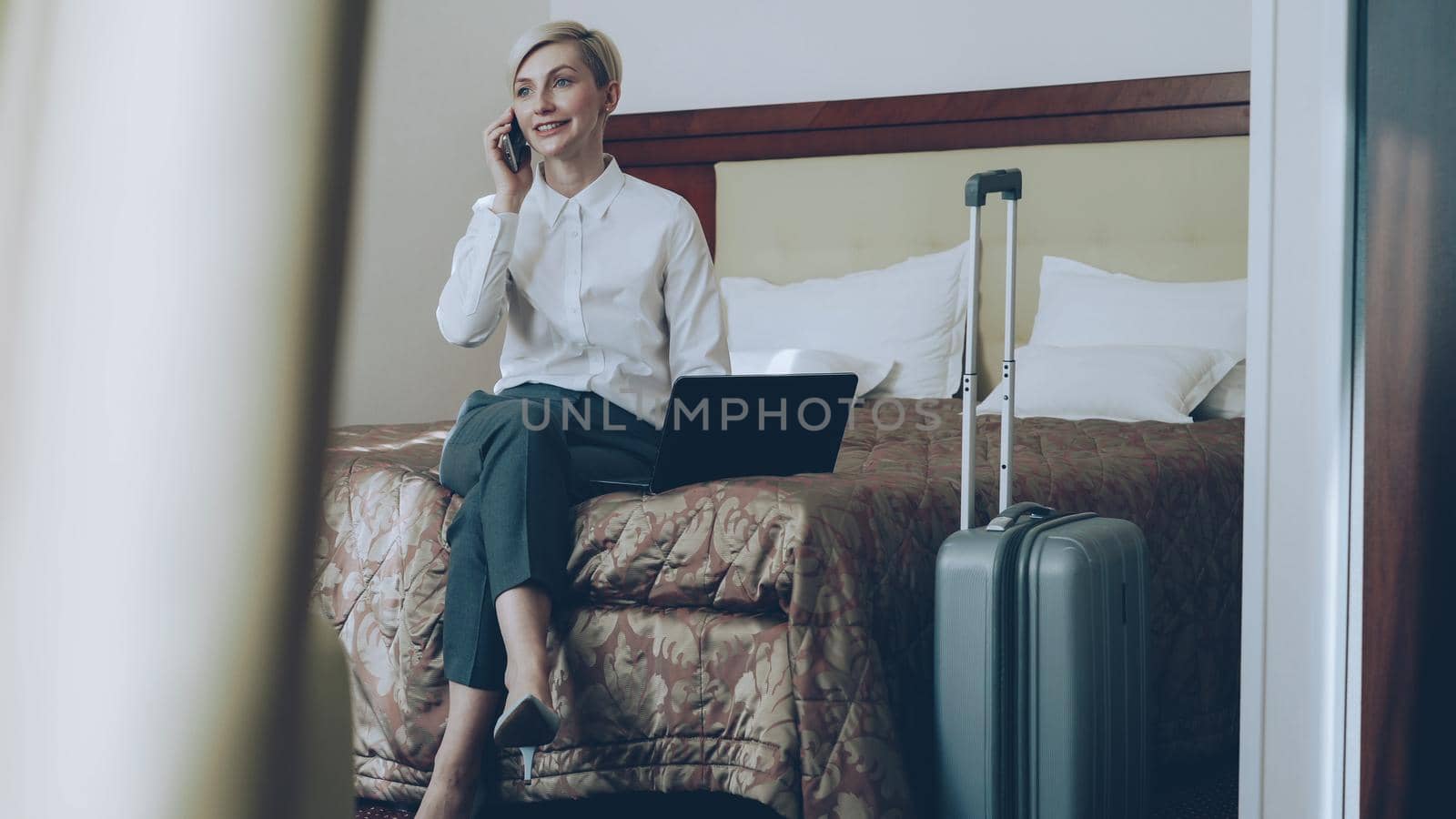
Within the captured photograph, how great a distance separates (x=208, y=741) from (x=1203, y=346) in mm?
3232

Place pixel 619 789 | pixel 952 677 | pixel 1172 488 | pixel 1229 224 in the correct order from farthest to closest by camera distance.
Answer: pixel 1229 224 → pixel 1172 488 → pixel 619 789 → pixel 952 677

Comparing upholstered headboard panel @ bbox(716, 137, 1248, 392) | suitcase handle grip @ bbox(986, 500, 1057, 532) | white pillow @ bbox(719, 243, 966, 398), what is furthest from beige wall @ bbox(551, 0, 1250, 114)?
suitcase handle grip @ bbox(986, 500, 1057, 532)

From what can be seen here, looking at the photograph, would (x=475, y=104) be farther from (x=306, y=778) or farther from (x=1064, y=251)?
(x=306, y=778)

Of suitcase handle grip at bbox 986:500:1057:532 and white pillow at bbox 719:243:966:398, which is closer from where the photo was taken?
suitcase handle grip at bbox 986:500:1057:532

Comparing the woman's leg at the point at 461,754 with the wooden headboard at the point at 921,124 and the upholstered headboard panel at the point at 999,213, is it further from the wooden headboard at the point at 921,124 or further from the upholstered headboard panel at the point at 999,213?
the wooden headboard at the point at 921,124

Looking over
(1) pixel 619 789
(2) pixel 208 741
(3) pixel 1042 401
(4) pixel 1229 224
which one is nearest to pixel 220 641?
(2) pixel 208 741

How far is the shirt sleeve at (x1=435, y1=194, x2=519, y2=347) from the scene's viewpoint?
77.1 inches

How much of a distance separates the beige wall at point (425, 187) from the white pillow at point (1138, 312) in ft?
6.53

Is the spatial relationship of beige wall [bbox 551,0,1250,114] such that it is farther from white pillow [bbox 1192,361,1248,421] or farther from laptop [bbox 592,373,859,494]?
laptop [bbox 592,373,859,494]

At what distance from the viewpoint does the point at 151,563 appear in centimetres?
14

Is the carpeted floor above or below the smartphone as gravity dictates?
below

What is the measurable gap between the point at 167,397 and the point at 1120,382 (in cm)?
294

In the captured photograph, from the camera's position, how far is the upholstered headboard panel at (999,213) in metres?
3.44

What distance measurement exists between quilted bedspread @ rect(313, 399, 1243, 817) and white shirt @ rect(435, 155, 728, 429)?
0.92 ft
